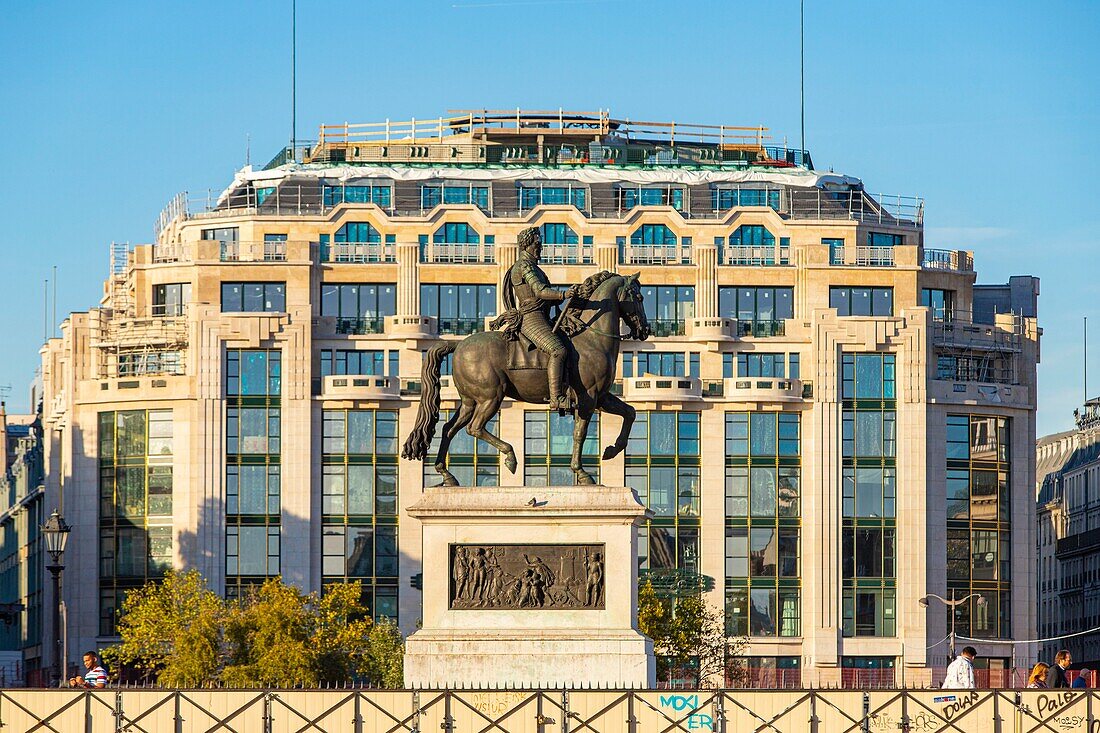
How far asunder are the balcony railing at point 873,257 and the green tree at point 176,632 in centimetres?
3774

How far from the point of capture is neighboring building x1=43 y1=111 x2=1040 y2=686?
135 metres

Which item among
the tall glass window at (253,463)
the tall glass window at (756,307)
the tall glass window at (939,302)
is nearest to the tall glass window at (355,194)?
the tall glass window at (253,463)

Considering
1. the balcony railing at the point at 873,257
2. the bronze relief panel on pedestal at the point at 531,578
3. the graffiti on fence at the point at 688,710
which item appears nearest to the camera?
the graffiti on fence at the point at 688,710

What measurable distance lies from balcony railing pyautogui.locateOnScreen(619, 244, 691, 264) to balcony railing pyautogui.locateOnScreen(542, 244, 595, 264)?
71.7 inches

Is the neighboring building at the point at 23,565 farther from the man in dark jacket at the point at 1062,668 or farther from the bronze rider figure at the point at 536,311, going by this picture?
the man in dark jacket at the point at 1062,668

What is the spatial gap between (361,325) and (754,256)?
64.8 feet

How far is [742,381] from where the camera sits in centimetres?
13725

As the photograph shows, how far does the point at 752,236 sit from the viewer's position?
468 feet

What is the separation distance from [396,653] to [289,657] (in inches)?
229

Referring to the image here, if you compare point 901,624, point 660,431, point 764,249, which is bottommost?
point 901,624

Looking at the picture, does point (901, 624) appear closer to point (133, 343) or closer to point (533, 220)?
point (533, 220)

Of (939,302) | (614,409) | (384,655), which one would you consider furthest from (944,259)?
(614,409)

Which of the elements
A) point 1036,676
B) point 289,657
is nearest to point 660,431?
point 289,657

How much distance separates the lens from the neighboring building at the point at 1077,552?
616 ft
